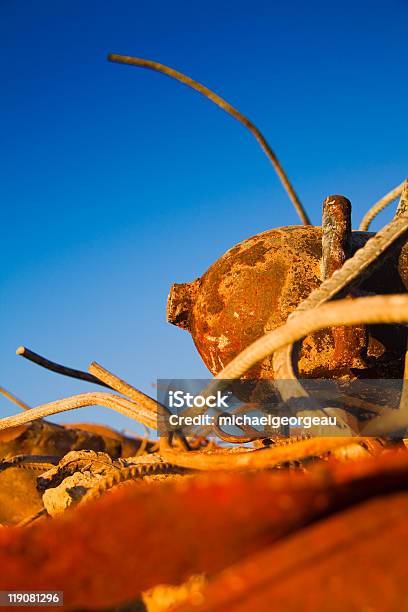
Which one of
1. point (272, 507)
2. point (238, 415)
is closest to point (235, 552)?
point (272, 507)

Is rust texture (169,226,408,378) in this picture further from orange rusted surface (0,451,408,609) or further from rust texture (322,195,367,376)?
orange rusted surface (0,451,408,609)

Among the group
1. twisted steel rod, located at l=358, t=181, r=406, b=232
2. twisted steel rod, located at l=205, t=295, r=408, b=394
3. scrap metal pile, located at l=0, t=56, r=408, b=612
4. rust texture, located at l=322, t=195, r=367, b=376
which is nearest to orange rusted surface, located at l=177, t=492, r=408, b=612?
scrap metal pile, located at l=0, t=56, r=408, b=612

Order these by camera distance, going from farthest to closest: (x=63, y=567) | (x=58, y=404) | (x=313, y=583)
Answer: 1. (x=58, y=404)
2. (x=63, y=567)
3. (x=313, y=583)

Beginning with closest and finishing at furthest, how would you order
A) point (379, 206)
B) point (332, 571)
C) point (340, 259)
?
point (332, 571) → point (340, 259) → point (379, 206)

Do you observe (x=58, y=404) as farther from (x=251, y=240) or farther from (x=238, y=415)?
Result: (x=251, y=240)

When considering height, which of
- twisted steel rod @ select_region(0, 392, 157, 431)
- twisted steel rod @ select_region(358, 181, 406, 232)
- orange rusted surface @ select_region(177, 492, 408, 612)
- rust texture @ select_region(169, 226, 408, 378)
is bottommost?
orange rusted surface @ select_region(177, 492, 408, 612)

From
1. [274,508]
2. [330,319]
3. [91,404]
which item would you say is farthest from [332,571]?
[91,404]

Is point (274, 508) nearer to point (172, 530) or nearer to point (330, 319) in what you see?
point (172, 530)

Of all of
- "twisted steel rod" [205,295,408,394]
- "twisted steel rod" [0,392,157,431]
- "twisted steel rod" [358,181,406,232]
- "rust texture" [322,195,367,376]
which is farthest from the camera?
"twisted steel rod" [358,181,406,232]
